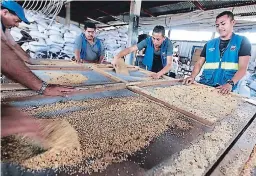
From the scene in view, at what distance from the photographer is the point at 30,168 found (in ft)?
2.38

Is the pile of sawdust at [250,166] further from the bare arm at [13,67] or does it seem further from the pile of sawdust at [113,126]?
the bare arm at [13,67]

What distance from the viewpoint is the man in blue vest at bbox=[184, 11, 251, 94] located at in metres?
2.57

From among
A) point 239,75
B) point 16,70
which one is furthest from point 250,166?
point 239,75

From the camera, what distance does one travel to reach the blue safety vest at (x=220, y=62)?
8.70 feet

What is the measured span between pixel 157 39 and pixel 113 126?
2.36m

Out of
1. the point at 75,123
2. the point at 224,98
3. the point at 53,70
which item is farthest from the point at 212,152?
the point at 53,70

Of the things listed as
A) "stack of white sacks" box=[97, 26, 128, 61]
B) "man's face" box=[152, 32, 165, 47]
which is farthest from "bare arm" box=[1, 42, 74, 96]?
"stack of white sacks" box=[97, 26, 128, 61]

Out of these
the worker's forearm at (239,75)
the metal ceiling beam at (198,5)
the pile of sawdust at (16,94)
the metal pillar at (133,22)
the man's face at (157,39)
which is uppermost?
the metal ceiling beam at (198,5)

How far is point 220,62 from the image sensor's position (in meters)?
2.75

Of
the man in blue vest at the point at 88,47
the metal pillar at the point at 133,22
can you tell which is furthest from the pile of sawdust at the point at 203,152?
the metal pillar at the point at 133,22

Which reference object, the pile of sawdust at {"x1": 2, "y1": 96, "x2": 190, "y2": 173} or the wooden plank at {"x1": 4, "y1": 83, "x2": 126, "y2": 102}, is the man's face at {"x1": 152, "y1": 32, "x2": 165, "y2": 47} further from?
Answer: the pile of sawdust at {"x1": 2, "y1": 96, "x2": 190, "y2": 173}

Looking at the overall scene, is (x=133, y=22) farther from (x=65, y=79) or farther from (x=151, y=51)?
(x=65, y=79)

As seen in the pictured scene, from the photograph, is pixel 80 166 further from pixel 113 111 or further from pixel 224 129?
pixel 224 129

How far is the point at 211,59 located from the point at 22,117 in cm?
280
